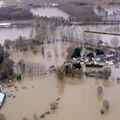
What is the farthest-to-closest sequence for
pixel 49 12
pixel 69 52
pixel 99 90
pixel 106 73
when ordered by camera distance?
1. pixel 49 12
2. pixel 69 52
3. pixel 106 73
4. pixel 99 90

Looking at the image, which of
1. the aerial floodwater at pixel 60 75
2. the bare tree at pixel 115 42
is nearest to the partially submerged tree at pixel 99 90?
the aerial floodwater at pixel 60 75

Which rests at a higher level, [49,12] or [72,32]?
[49,12]

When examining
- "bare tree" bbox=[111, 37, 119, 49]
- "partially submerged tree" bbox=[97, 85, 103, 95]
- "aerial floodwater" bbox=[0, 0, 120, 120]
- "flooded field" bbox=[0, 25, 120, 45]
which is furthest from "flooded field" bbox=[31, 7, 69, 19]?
"partially submerged tree" bbox=[97, 85, 103, 95]

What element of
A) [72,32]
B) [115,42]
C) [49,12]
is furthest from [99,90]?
[49,12]

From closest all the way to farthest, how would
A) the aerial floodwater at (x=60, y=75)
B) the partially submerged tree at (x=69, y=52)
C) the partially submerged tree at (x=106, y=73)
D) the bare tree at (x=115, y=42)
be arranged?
1. the aerial floodwater at (x=60, y=75)
2. the partially submerged tree at (x=106, y=73)
3. the partially submerged tree at (x=69, y=52)
4. the bare tree at (x=115, y=42)

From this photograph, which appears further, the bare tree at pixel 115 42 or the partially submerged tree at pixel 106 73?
the bare tree at pixel 115 42

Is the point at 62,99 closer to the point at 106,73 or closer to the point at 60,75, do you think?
the point at 60,75

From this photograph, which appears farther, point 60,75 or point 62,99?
point 60,75

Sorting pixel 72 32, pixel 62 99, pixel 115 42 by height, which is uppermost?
pixel 72 32

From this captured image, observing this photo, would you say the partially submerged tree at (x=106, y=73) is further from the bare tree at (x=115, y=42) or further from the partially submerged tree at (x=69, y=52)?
the bare tree at (x=115, y=42)

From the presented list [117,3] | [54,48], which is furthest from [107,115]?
[117,3]
